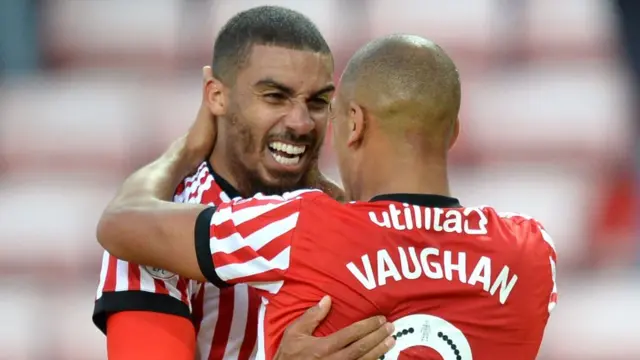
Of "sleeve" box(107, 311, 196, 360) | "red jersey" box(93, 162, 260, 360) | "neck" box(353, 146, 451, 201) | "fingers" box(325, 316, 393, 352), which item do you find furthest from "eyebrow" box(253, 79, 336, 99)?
"fingers" box(325, 316, 393, 352)

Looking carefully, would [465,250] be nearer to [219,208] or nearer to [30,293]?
[219,208]

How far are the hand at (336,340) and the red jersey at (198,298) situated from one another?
380 millimetres

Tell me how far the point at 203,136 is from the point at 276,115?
0.20 meters

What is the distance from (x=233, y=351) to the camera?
2.34 m

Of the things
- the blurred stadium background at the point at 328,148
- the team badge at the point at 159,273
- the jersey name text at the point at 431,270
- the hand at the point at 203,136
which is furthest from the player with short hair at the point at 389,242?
the blurred stadium background at the point at 328,148

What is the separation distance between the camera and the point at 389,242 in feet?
6.29

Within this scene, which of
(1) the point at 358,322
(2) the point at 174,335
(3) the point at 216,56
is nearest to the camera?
(1) the point at 358,322

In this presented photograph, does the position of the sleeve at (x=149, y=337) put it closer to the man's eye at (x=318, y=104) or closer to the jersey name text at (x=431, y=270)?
the jersey name text at (x=431, y=270)

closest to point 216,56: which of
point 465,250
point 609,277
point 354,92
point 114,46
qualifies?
point 354,92

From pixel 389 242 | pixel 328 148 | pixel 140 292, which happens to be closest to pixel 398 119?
pixel 389 242

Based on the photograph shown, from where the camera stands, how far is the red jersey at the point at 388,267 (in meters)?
1.91

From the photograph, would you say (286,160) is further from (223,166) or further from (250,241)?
(250,241)

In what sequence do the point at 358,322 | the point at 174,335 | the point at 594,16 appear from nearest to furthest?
1. the point at 358,322
2. the point at 174,335
3. the point at 594,16

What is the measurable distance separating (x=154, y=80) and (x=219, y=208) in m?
4.15
